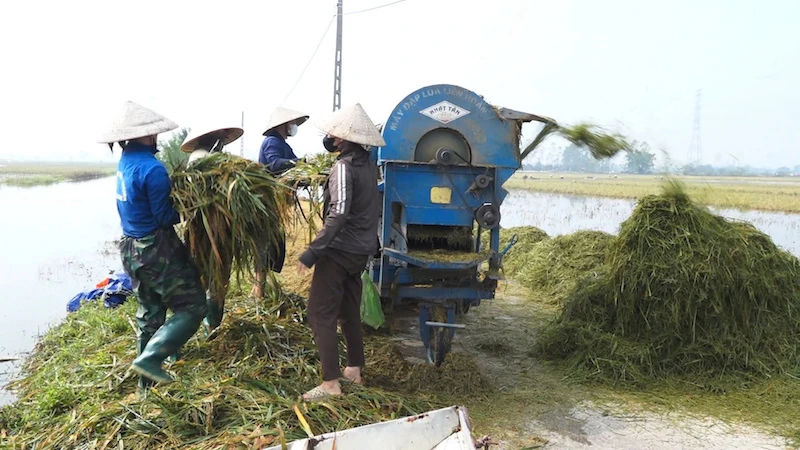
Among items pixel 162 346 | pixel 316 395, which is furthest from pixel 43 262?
pixel 316 395

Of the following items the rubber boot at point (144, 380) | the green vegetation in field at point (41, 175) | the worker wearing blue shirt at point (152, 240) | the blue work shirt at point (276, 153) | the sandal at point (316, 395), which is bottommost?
the green vegetation in field at point (41, 175)

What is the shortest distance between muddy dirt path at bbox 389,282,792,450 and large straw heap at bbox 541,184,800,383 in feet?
1.34

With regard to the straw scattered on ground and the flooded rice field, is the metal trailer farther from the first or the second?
the flooded rice field

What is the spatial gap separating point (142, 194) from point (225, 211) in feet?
1.61

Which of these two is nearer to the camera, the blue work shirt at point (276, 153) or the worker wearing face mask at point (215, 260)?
the worker wearing face mask at point (215, 260)

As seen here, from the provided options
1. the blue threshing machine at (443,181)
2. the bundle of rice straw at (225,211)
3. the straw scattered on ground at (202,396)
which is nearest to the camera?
the straw scattered on ground at (202,396)

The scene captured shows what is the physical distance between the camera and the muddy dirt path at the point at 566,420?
3.89 m

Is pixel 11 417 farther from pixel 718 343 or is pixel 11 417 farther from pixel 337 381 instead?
pixel 718 343

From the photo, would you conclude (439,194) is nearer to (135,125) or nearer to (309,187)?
(309,187)

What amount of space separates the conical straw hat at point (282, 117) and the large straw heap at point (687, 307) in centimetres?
296

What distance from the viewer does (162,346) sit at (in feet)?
12.2

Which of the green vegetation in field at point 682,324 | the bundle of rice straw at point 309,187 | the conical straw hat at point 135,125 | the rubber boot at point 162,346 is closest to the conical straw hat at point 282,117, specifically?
the bundle of rice straw at point 309,187

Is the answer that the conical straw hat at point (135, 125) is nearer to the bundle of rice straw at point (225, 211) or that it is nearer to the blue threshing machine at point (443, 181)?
the bundle of rice straw at point (225, 211)

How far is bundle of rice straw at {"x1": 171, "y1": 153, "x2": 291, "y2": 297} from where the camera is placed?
12.4 ft
